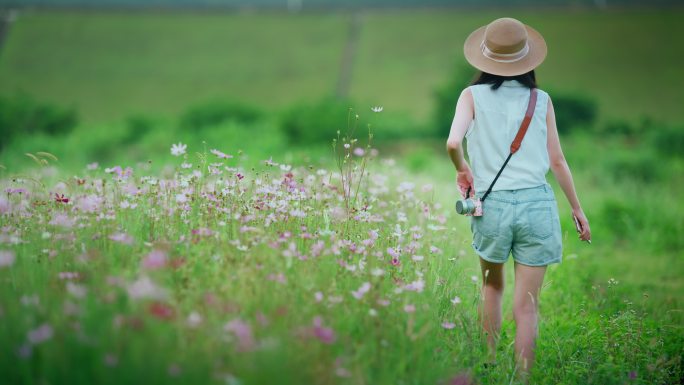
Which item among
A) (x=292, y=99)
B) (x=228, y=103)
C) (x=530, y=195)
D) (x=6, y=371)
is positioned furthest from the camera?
(x=292, y=99)

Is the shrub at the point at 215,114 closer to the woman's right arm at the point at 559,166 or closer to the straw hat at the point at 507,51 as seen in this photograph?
the straw hat at the point at 507,51

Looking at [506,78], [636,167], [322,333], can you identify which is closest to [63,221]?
[322,333]

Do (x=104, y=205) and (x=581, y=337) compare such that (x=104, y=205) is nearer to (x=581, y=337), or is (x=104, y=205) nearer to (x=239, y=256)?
(x=239, y=256)

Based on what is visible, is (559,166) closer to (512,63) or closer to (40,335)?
(512,63)

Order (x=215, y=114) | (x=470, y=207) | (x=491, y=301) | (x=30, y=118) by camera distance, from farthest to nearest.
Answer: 1. (x=215, y=114)
2. (x=30, y=118)
3. (x=491, y=301)
4. (x=470, y=207)

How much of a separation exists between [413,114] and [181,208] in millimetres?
19349

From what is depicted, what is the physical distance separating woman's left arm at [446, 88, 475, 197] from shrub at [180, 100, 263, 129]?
1469cm

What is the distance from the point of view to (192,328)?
3021 millimetres

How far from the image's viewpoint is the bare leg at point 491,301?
4.22 m

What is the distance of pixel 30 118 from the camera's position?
59.7 feet

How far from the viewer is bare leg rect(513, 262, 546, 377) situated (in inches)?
158

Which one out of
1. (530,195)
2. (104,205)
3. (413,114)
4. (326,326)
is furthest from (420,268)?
(413,114)

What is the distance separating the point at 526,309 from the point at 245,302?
1.73m

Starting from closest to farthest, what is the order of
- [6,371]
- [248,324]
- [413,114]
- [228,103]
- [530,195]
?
1. [6,371]
2. [248,324]
3. [530,195]
4. [228,103]
5. [413,114]
